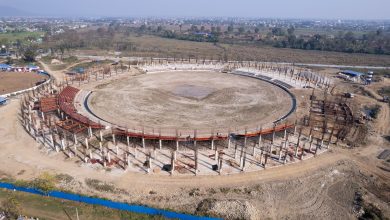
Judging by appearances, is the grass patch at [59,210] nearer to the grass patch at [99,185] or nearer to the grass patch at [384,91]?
the grass patch at [99,185]

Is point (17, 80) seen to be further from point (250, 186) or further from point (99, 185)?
point (250, 186)

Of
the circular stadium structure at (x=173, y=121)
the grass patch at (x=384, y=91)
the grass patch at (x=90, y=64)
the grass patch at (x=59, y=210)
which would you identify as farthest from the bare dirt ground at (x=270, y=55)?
the grass patch at (x=59, y=210)

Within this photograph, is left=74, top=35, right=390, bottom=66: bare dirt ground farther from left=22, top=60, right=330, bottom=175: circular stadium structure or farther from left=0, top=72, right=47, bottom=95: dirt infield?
left=0, top=72, right=47, bottom=95: dirt infield

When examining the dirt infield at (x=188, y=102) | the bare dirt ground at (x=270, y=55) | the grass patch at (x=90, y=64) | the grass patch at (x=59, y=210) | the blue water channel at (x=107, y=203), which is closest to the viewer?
the blue water channel at (x=107, y=203)

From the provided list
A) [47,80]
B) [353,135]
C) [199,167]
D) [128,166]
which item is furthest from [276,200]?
[47,80]

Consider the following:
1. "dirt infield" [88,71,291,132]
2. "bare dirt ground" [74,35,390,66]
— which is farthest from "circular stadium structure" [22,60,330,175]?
"bare dirt ground" [74,35,390,66]
